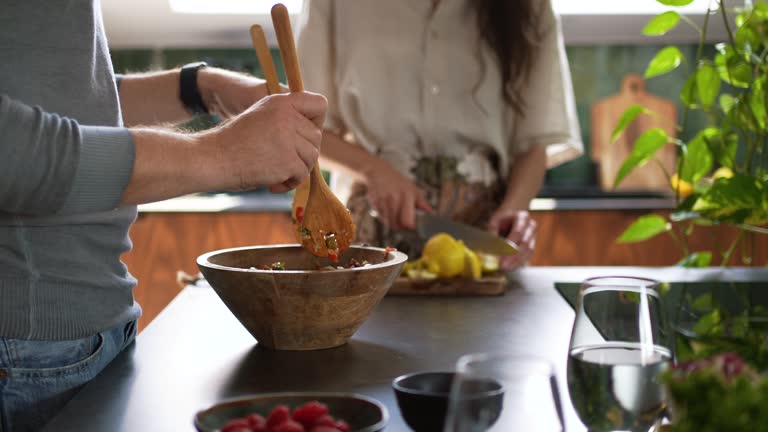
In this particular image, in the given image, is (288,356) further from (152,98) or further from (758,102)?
(758,102)

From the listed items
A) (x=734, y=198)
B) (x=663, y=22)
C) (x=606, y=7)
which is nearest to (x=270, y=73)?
(x=734, y=198)

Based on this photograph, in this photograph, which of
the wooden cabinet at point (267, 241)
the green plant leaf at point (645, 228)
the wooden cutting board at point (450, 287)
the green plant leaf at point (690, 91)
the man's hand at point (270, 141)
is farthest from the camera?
the wooden cabinet at point (267, 241)

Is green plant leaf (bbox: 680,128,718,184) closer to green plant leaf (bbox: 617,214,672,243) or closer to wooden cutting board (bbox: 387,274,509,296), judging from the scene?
green plant leaf (bbox: 617,214,672,243)

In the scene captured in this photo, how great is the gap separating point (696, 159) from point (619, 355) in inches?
A: 59.3

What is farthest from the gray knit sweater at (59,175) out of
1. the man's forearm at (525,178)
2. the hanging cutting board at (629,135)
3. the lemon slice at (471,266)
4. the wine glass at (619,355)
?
the hanging cutting board at (629,135)

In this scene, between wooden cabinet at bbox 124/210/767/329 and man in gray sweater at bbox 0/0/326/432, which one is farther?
wooden cabinet at bbox 124/210/767/329

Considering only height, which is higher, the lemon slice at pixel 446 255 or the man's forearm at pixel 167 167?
the man's forearm at pixel 167 167

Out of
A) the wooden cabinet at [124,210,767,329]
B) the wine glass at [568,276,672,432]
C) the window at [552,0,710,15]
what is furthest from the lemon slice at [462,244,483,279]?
the window at [552,0,710,15]

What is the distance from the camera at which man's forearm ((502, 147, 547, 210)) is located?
1946 millimetres

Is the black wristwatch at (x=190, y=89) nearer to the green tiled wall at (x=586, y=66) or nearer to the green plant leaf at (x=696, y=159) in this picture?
the green plant leaf at (x=696, y=159)

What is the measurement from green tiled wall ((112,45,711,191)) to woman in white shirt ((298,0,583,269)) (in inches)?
71.0

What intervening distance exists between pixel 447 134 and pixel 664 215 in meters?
1.63

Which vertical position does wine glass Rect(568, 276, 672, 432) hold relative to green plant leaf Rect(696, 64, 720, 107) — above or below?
below

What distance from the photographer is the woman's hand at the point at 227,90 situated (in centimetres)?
131
